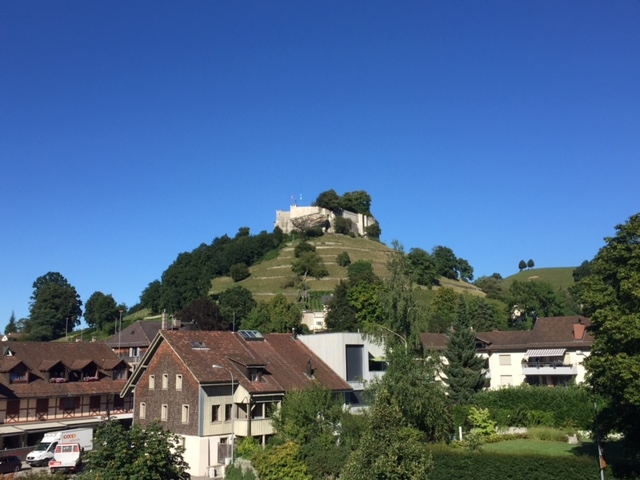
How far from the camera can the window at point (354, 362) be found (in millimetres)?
51969

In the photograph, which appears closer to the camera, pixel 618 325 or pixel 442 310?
pixel 618 325

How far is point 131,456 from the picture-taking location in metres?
19.1

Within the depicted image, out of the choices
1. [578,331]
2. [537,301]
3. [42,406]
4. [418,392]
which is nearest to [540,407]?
[418,392]

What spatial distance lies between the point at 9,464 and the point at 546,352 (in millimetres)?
50532

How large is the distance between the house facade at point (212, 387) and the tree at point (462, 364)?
450 inches

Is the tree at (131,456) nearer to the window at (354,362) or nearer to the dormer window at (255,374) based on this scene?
the dormer window at (255,374)

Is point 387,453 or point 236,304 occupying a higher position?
point 236,304

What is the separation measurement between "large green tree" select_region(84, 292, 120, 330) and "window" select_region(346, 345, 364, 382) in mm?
90611

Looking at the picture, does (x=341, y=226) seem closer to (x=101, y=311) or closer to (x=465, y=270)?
(x=465, y=270)

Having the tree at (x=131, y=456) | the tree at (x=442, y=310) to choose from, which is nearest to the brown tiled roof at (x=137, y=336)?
the tree at (x=442, y=310)

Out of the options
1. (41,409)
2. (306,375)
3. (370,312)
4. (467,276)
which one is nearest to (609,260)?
(306,375)

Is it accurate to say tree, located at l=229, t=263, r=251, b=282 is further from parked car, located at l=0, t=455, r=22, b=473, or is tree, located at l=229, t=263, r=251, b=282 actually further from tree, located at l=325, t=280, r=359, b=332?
parked car, located at l=0, t=455, r=22, b=473

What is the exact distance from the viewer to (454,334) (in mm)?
55875

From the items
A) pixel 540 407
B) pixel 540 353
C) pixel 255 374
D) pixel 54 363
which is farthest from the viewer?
pixel 540 353
